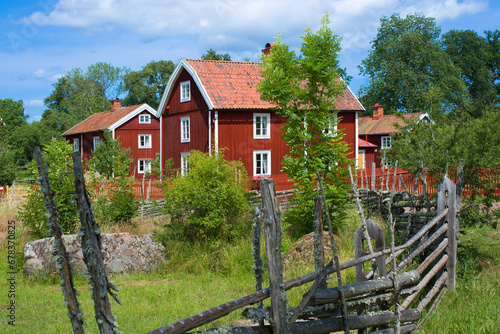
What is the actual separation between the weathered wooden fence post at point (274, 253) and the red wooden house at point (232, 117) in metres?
19.8

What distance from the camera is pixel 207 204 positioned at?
11.8 metres

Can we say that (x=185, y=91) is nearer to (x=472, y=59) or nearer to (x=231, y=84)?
(x=231, y=84)

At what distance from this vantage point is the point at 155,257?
38.0 feet

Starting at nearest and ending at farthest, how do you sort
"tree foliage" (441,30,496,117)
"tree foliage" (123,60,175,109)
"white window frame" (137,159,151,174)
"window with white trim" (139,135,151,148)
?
"white window frame" (137,159,151,174), "window with white trim" (139,135,151,148), "tree foliage" (441,30,496,117), "tree foliage" (123,60,175,109)

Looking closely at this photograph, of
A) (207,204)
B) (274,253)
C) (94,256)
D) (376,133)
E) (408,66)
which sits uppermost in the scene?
(408,66)

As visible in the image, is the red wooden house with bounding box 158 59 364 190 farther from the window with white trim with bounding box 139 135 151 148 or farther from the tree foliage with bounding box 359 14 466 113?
the tree foliage with bounding box 359 14 466 113

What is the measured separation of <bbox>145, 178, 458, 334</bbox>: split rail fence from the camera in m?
3.99

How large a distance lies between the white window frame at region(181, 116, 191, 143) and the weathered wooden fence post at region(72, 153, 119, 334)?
79.5ft

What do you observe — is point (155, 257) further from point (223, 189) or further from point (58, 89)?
point (58, 89)

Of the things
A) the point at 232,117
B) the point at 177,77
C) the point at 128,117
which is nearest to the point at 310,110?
the point at 232,117

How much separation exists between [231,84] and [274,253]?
74.4 feet

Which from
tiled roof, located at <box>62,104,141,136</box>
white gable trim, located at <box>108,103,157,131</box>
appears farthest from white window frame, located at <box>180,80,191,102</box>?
tiled roof, located at <box>62,104,141,136</box>

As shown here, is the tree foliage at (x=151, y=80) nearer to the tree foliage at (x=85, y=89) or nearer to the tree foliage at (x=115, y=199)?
the tree foliage at (x=85, y=89)

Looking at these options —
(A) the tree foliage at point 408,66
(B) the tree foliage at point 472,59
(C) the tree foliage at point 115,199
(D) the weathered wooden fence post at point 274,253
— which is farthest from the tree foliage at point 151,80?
(D) the weathered wooden fence post at point 274,253
